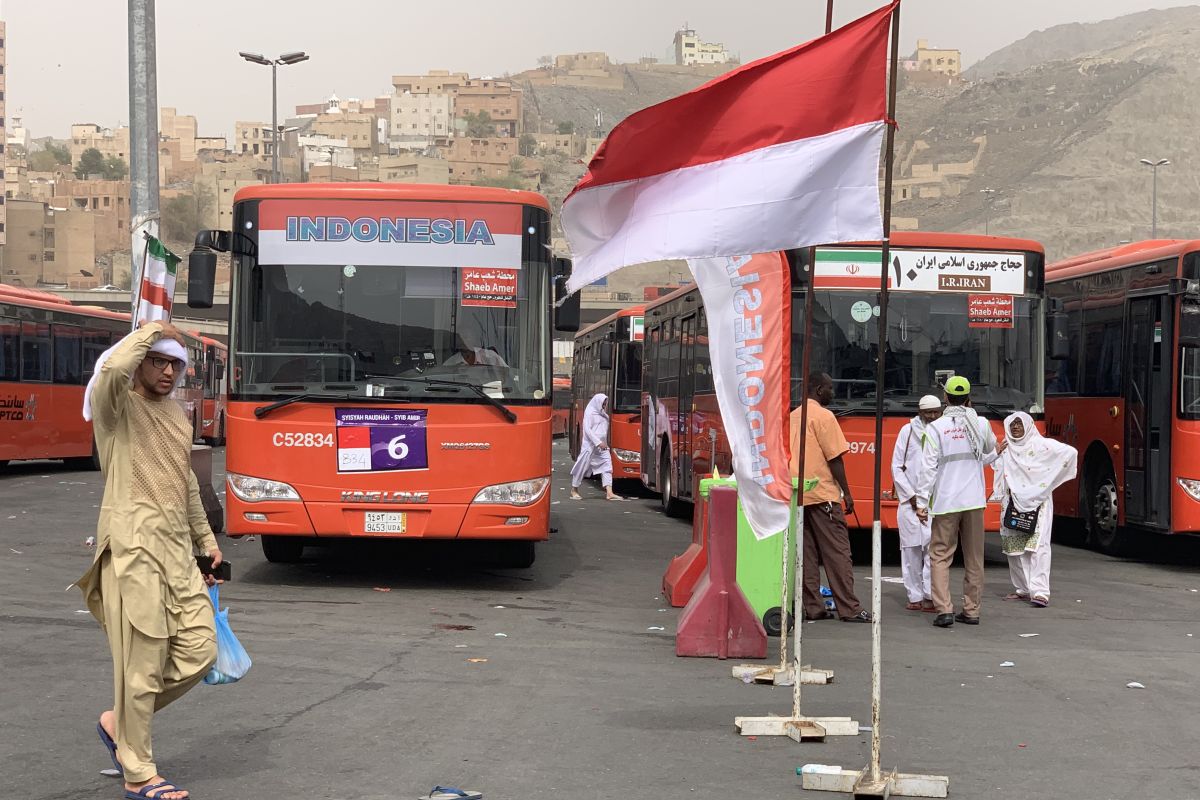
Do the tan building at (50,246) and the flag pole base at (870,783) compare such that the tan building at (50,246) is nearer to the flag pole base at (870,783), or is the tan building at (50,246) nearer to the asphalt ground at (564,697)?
the asphalt ground at (564,697)

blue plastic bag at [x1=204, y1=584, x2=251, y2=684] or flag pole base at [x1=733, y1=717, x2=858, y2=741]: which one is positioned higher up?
blue plastic bag at [x1=204, y1=584, x2=251, y2=684]

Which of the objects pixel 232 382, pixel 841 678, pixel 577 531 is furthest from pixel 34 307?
pixel 841 678

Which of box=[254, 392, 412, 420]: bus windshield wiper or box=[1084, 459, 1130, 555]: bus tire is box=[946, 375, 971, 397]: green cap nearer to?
box=[254, 392, 412, 420]: bus windshield wiper

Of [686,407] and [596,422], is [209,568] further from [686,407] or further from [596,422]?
[596,422]

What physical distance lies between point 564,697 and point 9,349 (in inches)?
807

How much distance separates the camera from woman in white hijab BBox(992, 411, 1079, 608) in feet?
40.8

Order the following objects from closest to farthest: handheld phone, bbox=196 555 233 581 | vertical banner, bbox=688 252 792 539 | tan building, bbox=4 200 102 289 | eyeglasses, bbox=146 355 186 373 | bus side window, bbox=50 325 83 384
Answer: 1. eyeglasses, bbox=146 355 186 373
2. handheld phone, bbox=196 555 233 581
3. vertical banner, bbox=688 252 792 539
4. bus side window, bbox=50 325 83 384
5. tan building, bbox=4 200 102 289

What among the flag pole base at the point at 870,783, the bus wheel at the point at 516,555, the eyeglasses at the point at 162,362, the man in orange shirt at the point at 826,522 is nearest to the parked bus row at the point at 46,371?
Answer: the bus wheel at the point at 516,555

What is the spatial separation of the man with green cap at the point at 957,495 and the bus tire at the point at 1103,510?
6018 mm

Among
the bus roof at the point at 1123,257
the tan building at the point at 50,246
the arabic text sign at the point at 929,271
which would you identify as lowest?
the arabic text sign at the point at 929,271

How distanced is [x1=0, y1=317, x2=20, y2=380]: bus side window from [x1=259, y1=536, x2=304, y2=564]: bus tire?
13528 mm

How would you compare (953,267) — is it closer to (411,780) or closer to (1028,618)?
(1028,618)

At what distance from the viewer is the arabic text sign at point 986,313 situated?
1483cm

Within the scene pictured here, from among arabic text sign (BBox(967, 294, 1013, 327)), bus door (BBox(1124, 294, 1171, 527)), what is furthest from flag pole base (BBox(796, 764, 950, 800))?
bus door (BBox(1124, 294, 1171, 527))
